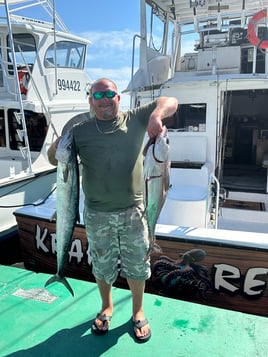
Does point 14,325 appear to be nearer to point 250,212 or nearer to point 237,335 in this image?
point 237,335

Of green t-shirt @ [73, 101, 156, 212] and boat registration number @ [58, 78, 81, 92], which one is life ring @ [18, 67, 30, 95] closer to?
boat registration number @ [58, 78, 81, 92]

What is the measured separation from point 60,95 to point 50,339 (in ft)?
19.6

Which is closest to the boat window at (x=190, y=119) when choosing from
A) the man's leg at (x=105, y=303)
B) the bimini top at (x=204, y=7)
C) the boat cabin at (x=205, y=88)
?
the boat cabin at (x=205, y=88)

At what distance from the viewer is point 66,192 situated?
1.99m

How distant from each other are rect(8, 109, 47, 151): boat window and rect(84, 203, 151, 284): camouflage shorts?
204 inches

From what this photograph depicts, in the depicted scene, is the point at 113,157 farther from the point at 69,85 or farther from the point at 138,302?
the point at 69,85

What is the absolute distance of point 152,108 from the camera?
2.03 m

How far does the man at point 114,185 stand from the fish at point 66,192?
0.12 meters

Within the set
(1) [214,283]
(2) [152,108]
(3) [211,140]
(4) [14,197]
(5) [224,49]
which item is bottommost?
(1) [214,283]

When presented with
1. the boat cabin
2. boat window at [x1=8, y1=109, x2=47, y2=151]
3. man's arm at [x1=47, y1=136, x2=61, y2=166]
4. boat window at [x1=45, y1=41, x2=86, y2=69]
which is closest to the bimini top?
the boat cabin

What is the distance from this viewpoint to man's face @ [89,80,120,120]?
1938mm

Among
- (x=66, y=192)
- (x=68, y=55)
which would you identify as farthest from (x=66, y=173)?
(x=68, y=55)

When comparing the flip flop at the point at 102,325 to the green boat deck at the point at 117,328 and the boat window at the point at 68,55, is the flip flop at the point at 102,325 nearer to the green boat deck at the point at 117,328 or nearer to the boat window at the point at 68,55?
the green boat deck at the point at 117,328

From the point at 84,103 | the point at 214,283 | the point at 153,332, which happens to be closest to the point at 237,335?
the point at 153,332
